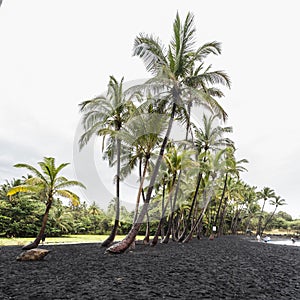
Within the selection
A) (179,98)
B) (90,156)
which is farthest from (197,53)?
(90,156)

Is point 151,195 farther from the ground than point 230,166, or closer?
closer

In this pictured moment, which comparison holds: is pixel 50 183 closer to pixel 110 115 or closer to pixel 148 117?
pixel 110 115

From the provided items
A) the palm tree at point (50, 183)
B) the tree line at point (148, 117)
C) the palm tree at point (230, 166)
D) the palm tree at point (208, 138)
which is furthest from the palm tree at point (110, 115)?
the palm tree at point (230, 166)

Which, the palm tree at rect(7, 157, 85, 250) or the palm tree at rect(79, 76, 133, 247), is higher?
the palm tree at rect(79, 76, 133, 247)

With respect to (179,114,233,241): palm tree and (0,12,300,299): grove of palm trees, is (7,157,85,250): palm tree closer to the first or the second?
(0,12,300,299): grove of palm trees

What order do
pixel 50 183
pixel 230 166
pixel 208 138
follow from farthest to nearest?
1. pixel 230 166
2. pixel 208 138
3. pixel 50 183

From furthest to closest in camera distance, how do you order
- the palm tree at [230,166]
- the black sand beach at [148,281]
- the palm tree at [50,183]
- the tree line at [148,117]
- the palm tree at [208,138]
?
the palm tree at [230,166] < the palm tree at [208,138] < the palm tree at [50,183] < the tree line at [148,117] < the black sand beach at [148,281]

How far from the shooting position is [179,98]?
13805mm

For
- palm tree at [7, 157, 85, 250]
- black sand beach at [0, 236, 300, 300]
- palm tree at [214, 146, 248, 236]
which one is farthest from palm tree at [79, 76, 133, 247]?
palm tree at [214, 146, 248, 236]

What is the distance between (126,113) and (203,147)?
30.8ft

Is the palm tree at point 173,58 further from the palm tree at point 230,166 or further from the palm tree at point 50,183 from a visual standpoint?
the palm tree at point 230,166

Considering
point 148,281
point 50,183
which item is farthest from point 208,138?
point 148,281

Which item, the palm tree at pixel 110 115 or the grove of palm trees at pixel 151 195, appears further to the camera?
the palm tree at pixel 110 115

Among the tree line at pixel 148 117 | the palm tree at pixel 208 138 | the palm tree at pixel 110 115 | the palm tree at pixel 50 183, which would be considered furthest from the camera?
the palm tree at pixel 208 138
